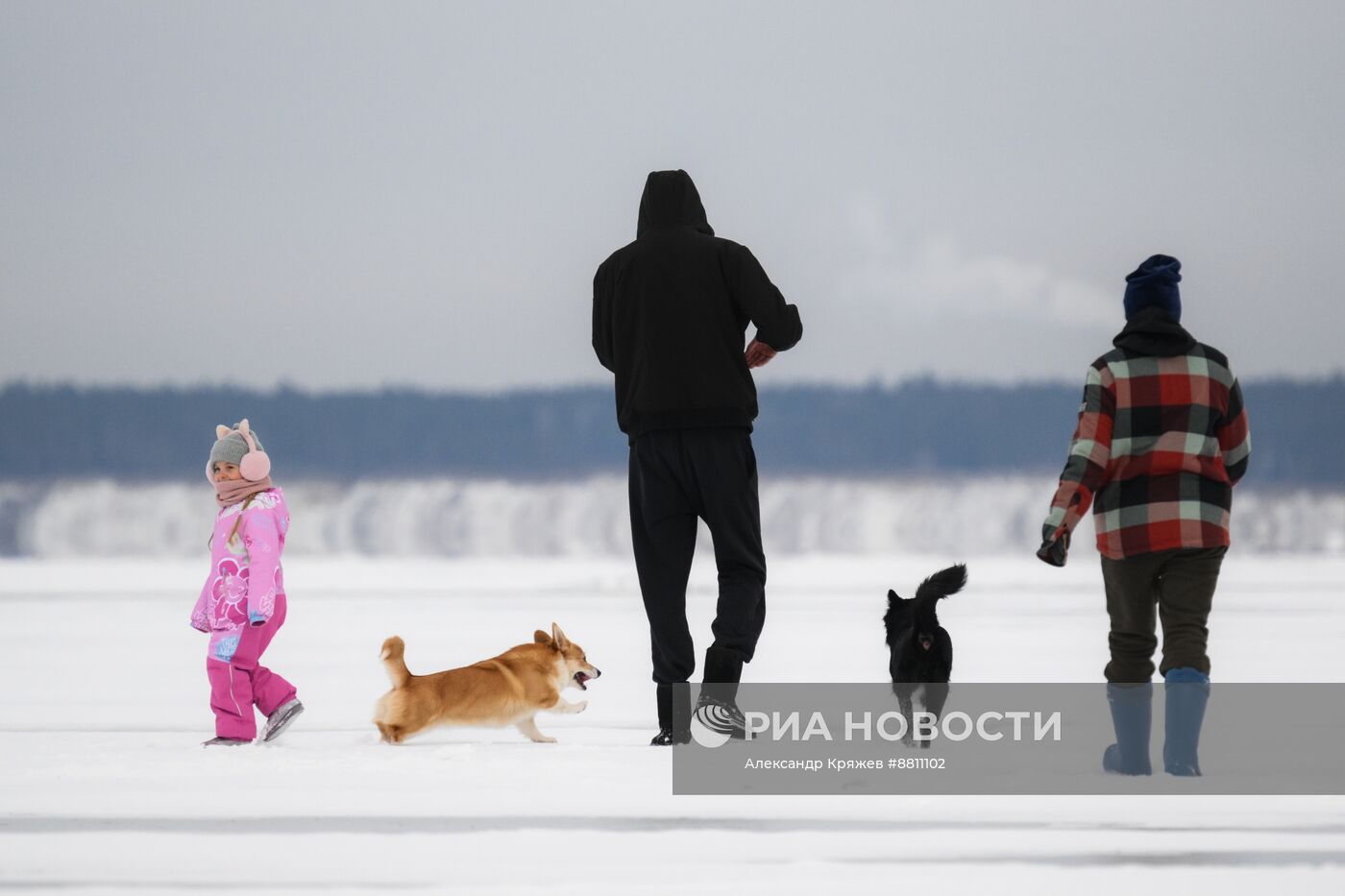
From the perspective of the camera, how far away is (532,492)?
18859 mm

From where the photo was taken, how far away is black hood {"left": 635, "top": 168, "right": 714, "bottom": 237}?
377 centimetres

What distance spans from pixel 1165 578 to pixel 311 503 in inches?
650

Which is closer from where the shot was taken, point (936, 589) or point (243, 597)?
point (936, 589)

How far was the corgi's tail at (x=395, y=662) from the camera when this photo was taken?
3.64 metres

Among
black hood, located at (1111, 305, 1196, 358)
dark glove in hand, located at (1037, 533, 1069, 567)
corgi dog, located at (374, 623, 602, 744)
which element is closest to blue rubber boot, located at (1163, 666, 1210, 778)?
dark glove in hand, located at (1037, 533, 1069, 567)

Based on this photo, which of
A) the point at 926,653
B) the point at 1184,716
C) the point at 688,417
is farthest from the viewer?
the point at 688,417

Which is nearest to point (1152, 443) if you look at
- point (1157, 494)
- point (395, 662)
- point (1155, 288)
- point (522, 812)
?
point (1157, 494)

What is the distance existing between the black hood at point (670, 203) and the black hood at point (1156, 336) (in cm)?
112

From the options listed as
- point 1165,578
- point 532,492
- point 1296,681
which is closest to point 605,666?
point 1296,681

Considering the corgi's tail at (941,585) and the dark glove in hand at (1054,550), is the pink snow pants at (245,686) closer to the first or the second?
the corgi's tail at (941,585)

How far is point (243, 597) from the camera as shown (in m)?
3.85

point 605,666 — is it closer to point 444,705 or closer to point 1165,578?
point 444,705

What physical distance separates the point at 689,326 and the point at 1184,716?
4.74ft

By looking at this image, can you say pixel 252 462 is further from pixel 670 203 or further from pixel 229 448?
pixel 670 203
